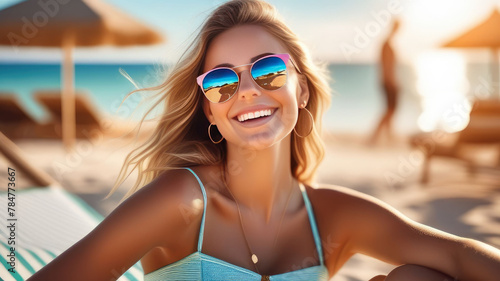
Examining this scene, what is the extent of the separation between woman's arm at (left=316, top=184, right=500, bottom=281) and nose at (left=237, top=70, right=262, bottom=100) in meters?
0.61

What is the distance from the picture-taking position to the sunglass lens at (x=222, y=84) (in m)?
1.91

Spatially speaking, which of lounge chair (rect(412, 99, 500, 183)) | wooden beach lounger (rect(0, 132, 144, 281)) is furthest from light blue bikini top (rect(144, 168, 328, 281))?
lounge chair (rect(412, 99, 500, 183))

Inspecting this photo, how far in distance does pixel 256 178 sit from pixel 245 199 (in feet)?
0.33

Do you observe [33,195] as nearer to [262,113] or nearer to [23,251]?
[23,251]

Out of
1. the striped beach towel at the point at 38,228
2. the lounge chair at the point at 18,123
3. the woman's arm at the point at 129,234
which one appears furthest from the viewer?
the lounge chair at the point at 18,123

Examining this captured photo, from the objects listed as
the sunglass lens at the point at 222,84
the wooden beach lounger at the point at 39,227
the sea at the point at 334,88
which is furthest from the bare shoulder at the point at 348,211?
the sea at the point at 334,88

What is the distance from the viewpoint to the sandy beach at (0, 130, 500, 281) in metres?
4.57

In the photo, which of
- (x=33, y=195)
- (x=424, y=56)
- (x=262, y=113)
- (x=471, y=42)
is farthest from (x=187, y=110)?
(x=424, y=56)

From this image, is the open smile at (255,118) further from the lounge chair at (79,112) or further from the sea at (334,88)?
the sea at (334,88)

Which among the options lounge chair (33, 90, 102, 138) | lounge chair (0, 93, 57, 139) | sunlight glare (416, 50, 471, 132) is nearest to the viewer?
lounge chair (33, 90, 102, 138)

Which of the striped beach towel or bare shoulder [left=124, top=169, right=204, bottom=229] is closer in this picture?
bare shoulder [left=124, top=169, right=204, bottom=229]

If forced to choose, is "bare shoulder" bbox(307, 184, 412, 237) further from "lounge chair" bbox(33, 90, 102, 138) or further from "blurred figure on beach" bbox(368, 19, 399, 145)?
"lounge chair" bbox(33, 90, 102, 138)

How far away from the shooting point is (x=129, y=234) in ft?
5.39

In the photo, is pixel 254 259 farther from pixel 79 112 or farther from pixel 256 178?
pixel 79 112
